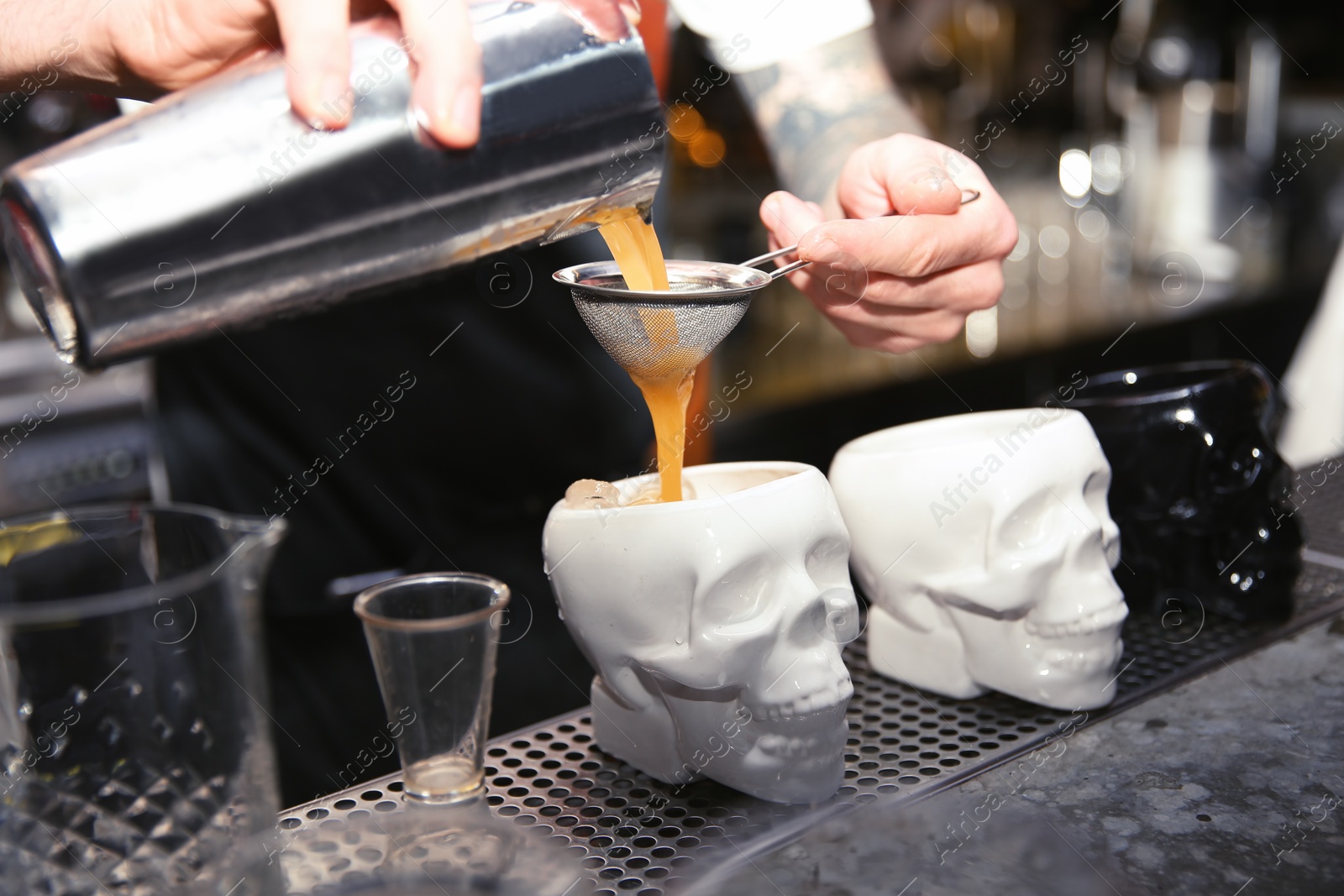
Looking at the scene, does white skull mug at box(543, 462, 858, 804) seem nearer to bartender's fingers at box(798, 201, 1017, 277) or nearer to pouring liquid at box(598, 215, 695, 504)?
pouring liquid at box(598, 215, 695, 504)

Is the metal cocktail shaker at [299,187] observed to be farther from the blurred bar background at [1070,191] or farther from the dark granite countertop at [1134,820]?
the blurred bar background at [1070,191]

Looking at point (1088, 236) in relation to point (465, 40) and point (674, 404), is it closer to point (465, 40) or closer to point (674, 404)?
point (674, 404)

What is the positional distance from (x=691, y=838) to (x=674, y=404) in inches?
14.2

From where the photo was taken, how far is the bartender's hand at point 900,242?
111 cm

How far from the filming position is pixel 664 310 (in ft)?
3.08

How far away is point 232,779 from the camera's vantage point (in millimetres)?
635

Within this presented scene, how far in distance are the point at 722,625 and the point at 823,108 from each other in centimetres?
80

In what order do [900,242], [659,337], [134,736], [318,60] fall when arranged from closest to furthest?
[134,736]
[318,60]
[659,337]
[900,242]

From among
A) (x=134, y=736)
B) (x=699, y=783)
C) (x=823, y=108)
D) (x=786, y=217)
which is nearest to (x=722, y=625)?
(x=699, y=783)

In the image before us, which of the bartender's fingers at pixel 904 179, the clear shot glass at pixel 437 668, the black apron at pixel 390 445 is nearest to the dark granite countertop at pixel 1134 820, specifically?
the clear shot glass at pixel 437 668

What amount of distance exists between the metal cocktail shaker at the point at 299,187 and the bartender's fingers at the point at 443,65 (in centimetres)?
1

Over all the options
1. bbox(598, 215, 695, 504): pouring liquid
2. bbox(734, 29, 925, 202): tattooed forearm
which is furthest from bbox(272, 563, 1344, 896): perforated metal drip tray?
bbox(734, 29, 925, 202): tattooed forearm

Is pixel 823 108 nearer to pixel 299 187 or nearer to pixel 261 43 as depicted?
pixel 261 43

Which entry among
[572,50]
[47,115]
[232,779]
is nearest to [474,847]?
[232,779]
